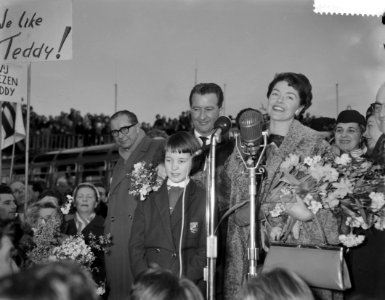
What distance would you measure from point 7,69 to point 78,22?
6670mm

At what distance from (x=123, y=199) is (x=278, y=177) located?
6.60 ft

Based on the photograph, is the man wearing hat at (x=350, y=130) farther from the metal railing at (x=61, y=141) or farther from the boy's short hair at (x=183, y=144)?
the metal railing at (x=61, y=141)

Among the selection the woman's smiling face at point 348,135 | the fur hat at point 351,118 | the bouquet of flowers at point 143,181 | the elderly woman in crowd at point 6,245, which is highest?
the fur hat at point 351,118

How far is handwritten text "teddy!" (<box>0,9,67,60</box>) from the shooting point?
23.6 ft

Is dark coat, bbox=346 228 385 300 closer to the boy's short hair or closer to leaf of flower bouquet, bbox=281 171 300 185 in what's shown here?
leaf of flower bouquet, bbox=281 171 300 185

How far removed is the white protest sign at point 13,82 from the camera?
24.5 ft

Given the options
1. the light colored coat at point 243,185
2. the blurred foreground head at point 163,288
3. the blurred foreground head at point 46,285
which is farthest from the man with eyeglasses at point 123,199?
the blurred foreground head at point 46,285

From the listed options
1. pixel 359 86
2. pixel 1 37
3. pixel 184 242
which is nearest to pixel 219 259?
pixel 184 242

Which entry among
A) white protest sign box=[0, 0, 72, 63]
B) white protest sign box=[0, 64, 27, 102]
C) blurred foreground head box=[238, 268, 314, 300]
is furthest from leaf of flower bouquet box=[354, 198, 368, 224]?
white protest sign box=[0, 64, 27, 102]

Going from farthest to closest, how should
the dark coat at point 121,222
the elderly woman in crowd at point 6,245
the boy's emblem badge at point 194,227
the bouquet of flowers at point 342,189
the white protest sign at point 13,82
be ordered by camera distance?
1. the white protest sign at point 13,82
2. the dark coat at point 121,222
3. the boy's emblem badge at point 194,227
4. the bouquet of flowers at point 342,189
5. the elderly woman in crowd at point 6,245

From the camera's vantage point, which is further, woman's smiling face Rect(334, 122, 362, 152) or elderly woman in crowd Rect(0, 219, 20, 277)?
woman's smiling face Rect(334, 122, 362, 152)

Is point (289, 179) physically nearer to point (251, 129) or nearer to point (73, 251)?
point (251, 129)

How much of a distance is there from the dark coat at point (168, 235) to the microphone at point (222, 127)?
2.97ft

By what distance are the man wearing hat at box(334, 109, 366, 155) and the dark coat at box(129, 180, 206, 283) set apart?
5.20 feet
